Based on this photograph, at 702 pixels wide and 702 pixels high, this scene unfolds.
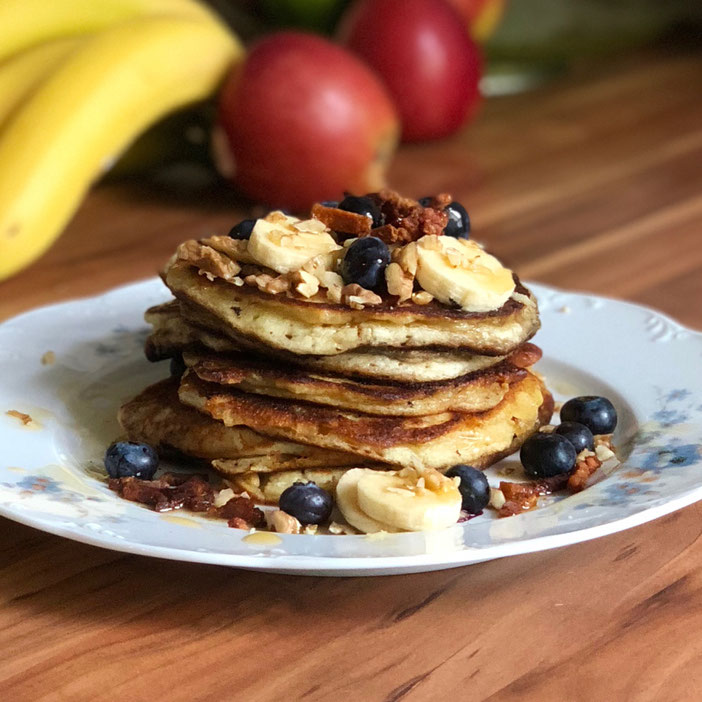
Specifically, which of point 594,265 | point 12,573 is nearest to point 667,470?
point 12,573

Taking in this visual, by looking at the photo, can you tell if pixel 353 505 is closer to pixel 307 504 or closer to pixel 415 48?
pixel 307 504

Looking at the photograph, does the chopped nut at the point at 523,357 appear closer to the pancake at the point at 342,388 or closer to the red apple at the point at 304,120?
the pancake at the point at 342,388

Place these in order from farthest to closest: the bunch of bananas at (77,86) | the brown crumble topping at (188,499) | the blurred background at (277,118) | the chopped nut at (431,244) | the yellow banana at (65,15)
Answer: the yellow banana at (65,15), the blurred background at (277,118), the bunch of bananas at (77,86), the chopped nut at (431,244), the brown crumble topping at (188,499)

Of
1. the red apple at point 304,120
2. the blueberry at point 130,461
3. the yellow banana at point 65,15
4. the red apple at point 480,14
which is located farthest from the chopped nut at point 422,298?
the red apple at point 480,14

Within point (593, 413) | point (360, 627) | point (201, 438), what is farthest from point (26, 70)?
point (360, 627)

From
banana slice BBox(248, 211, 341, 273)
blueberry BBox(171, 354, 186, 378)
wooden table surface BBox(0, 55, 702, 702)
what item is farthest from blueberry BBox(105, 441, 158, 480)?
banana slice BBox(248, 211, 341, 273)

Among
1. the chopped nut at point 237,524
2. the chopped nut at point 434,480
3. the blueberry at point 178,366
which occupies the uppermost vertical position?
the blueberry at point 178,366

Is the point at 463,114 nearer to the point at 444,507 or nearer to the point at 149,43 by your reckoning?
the point at 149,43
